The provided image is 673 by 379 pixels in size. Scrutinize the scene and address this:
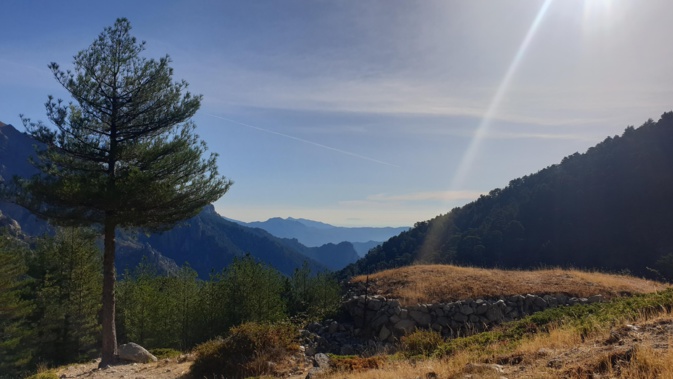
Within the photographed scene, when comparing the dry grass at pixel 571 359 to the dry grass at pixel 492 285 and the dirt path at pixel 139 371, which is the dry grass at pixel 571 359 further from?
the dry grass at pixel 492 285

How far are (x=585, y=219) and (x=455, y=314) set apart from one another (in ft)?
179

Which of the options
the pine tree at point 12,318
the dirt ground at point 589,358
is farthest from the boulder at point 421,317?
the pine tree at point 12,318

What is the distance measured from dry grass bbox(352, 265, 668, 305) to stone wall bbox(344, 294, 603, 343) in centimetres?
44

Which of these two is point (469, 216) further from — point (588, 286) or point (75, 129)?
point (75, 129)

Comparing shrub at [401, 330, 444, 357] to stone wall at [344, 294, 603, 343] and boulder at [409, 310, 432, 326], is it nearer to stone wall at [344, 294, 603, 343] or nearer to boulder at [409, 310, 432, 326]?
stone wall at [344, 294, 603, 343]

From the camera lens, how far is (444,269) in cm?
2130

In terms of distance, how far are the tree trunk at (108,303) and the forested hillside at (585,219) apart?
4188 centimetres

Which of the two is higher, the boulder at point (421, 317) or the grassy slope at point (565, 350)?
the grassy slope at point (565, 350)

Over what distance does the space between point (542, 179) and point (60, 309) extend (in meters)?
73.0

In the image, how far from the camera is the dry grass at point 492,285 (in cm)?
1681

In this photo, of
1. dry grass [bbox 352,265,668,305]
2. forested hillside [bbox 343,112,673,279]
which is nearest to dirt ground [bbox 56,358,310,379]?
dry grass [bbox 352,265,668,305]

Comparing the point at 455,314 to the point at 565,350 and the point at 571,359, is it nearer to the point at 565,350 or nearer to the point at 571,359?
the point at 565,350

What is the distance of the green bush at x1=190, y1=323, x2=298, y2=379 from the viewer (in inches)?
390

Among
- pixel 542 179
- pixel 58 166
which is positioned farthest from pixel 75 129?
pixel 542 179
